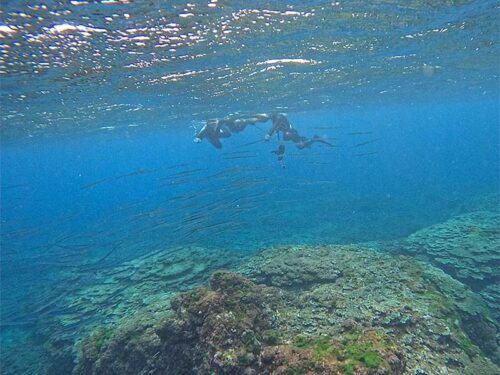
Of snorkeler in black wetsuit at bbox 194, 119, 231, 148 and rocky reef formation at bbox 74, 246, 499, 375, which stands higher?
rocky reef formation at bbox 74, 246, 499, 375

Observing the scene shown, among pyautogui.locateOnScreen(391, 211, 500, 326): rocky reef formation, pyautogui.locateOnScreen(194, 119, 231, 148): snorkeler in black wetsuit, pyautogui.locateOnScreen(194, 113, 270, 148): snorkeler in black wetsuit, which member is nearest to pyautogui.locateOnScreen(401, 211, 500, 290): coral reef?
pyautogui.locateOnScreen(391, 211, 500, 326): rocky reef formation

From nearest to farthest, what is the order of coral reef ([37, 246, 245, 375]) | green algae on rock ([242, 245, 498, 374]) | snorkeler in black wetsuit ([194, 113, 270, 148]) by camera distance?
green algae on rock ([242, 245, 498, 374]) < coral reef ([37, 246, 245, 375]) < snorkeler in black wetsuit ([194, 113, 270, 148])

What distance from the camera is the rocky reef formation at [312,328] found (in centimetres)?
403

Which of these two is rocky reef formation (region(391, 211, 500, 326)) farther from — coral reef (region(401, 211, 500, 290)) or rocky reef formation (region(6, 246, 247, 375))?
rocky reef formation (region(6, 246, 247, 375))

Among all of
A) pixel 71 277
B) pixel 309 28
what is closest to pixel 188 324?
pixel 309 28

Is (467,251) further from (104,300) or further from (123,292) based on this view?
(104,300)

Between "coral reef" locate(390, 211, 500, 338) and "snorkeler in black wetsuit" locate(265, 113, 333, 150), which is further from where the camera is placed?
"snorkeler in black wetsuit" locate(265, 113, 333, 150)

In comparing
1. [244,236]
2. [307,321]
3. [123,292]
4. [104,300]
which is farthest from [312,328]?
[244,236]

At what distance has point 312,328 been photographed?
5199 millimetres

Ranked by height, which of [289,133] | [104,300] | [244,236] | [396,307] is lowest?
[244,236]

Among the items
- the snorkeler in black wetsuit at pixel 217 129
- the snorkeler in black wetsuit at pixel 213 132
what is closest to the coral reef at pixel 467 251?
the snorkeler in black wetsuit at pixel 217 129

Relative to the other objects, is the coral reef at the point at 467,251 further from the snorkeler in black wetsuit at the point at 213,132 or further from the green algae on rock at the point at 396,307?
the snorkeler in black wetsuit at the point at 213,132

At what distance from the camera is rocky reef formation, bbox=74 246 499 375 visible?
403 centimetres

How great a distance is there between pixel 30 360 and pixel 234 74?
16257mm
